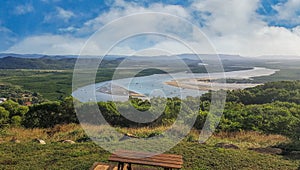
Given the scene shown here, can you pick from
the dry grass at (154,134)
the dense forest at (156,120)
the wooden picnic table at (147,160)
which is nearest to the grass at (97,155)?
the dry grass at (154,134)

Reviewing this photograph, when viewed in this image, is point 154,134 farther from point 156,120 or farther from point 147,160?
point 147,160

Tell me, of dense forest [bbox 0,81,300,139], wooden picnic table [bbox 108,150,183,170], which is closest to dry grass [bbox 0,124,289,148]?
dense forest [bbox 0,81,300,139]

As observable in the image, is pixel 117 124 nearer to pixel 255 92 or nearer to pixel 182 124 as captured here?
pixel 182 124

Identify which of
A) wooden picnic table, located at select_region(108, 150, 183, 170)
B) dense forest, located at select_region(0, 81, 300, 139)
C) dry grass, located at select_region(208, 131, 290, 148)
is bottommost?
dry grass, located at select_region(208, 131, 290, 148)

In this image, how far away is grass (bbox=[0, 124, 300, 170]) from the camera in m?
5.71

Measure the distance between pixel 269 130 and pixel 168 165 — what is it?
22.2 ft

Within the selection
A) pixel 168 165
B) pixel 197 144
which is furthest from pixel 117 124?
pixel 168 165

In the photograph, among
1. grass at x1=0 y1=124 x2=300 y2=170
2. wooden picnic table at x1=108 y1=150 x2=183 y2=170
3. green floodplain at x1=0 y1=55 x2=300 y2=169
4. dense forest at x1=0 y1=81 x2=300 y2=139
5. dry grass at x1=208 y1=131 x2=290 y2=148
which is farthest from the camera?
dense forest at x1=0 y1=81 x2=300 y2=139

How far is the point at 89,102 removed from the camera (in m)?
10.5

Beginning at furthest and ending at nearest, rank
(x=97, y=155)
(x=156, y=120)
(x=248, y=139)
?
1. (x=156, y=120)
2. (x=248, y=139)
3. (x=97, y=155)

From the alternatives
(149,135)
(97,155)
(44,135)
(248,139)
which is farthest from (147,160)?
(44,135)

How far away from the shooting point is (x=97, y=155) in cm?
631

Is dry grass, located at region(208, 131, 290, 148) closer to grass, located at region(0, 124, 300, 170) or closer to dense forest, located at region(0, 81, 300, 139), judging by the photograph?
grass, located at region(0, 124, 300, 170)

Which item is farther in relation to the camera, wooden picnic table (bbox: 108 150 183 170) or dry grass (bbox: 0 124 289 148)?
dry grass (bbox: 0 124 289 148)
